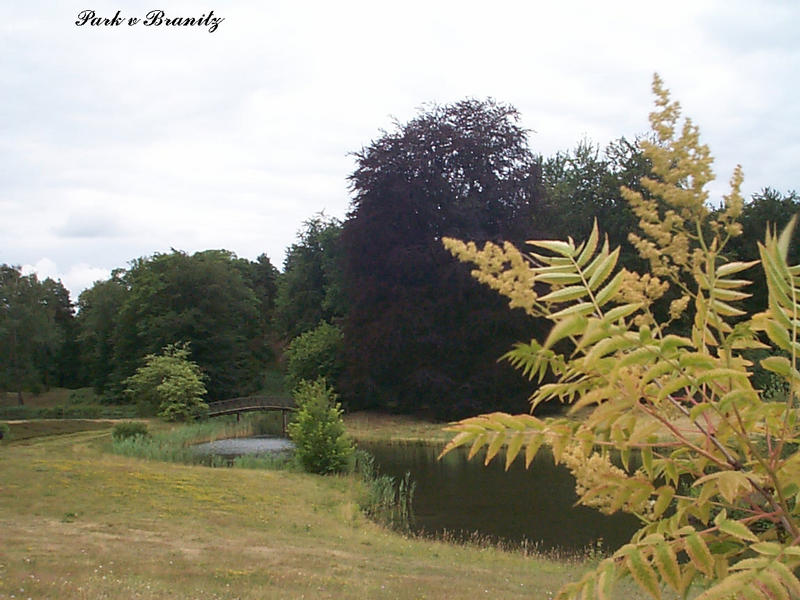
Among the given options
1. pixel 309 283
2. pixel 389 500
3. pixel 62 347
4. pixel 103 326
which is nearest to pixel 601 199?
pixel 309 283

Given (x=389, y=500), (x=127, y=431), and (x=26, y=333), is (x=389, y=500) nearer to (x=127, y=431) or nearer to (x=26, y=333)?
(x=127, y=431)

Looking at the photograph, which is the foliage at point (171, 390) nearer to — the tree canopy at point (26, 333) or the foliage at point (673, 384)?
the tree canopy at point (26, 333)

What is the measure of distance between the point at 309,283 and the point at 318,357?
46.7 ft

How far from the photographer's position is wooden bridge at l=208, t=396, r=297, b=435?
112 ft

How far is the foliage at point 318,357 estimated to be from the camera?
124 ft

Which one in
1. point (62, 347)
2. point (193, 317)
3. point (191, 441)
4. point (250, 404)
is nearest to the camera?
point (191, 441)

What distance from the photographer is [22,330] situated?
50219 millimetres

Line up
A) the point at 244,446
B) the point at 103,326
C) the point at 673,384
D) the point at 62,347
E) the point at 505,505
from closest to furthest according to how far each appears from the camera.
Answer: the point at 673,384 < the point at 505,505 < the point at 244,446 < the point at 103,326 < the point at 62,347

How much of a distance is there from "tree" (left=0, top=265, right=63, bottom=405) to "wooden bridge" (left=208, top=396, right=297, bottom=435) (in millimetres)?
20598

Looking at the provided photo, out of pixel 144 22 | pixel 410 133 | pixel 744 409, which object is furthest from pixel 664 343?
pixel 410 133

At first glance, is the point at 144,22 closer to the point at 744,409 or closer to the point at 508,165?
the point at 744,409

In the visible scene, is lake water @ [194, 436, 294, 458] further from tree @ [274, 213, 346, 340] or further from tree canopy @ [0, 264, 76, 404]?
tree canopy @ [0, 264, 76, 404]

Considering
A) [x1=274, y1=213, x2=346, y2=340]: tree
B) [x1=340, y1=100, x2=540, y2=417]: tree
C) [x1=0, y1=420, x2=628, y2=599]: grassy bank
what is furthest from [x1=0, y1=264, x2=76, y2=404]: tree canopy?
[x1=0, y1=420, x2=628, y2=599]: grassy bank

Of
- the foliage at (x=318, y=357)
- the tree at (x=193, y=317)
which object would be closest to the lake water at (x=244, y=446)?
the foliage at (x=318, y=357)
